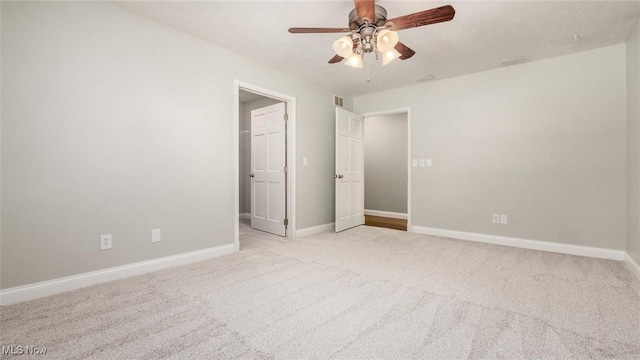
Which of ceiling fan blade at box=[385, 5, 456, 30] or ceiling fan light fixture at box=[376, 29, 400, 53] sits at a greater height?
ceiling fan blade at box=[385, 5, 456, 30]

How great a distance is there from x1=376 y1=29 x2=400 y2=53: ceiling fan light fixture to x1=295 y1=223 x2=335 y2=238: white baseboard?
2.97m

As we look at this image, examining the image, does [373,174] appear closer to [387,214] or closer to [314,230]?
[387,214]

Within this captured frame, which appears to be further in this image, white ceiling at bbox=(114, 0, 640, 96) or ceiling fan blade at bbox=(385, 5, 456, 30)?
white ceiling at bbox=(114, 0, 640, 96)

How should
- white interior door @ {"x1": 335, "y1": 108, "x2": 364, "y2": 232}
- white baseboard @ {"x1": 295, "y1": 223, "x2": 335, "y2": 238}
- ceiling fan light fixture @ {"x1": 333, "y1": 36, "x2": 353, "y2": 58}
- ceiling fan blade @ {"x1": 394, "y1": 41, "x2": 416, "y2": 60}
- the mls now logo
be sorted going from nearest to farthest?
1. the mls now logo
2. ceiling fan light fixture @ {"x1": 333, "y1": 36, "x2": 353, "y2": 58}
3. ceiling fan blade @ {"x1": 394, "y1": 41, "x2": 416, "y2": 60}
4. white baseboard @ {"x1": 295, "y1": 223, "x2": 335, "y2": 238}
5. white interior door @ {"x1": 335, "y1": 108, "x2": 364, "y2": 232}

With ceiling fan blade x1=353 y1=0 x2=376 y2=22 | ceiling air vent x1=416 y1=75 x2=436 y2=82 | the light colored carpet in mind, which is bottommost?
the light colored carpet

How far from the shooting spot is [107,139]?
96.3 inches

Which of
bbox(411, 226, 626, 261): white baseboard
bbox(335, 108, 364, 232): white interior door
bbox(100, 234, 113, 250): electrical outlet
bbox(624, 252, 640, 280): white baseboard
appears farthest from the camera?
bbox(335, 108, 364, 232): white interior door

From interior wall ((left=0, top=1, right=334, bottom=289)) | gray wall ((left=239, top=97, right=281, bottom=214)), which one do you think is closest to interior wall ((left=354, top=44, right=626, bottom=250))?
interior wall ((left=0, top=1, right=334, bottom=289))

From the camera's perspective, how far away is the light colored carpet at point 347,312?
1518 mm

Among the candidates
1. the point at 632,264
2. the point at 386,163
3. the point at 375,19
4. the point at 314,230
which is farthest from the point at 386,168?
the point at 375,19

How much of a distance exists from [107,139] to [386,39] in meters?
2.57

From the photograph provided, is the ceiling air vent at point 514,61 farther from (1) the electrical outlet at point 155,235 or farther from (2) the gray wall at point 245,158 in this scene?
(2) the gray wall at point 245,158

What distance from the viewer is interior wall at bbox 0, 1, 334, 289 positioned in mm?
2059

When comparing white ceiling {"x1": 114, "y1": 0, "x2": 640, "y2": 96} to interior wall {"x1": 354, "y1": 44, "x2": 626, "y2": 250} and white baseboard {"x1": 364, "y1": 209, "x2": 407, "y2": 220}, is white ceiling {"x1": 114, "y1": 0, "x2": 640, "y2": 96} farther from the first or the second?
white baseboard {"x1": 364, "y1": 209, "x2": 407, "y2": 220}
